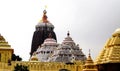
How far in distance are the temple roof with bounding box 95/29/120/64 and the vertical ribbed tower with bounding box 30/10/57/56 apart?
4848 cm

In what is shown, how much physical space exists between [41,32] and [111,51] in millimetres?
51369

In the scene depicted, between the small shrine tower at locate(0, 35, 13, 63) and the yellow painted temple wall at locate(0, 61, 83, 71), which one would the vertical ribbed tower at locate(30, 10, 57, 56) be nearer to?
the yellow painted temple wall at locate(0, 61, 83, 71)

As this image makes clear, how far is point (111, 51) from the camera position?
52594 millimetres

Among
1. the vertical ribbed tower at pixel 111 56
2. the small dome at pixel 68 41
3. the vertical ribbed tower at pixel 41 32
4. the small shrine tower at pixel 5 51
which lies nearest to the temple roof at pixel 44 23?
the vertical ribbed tower at pixel 41 32

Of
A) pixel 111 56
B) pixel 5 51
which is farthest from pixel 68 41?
pixel 111 56

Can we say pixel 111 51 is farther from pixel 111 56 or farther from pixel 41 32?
pixel 41 32

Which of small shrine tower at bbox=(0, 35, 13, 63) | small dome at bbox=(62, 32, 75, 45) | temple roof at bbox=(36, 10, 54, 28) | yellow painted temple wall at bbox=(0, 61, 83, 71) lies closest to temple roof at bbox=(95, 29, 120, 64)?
yellow painted temple wall at bbox=(0, 61, 83, 71)

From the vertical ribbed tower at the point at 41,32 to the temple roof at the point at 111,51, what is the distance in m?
48.5

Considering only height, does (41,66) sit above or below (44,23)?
below

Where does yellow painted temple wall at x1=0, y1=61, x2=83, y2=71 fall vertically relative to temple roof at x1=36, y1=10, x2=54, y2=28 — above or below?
below

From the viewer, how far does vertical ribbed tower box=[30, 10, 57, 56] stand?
10294 centimetres

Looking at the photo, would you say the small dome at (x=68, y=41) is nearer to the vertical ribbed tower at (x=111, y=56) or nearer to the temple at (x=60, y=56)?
the temple at (x=60, y=56)

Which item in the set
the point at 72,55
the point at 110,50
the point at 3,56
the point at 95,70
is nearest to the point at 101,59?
the point at 110,50

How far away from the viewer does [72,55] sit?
7881 centimetres
